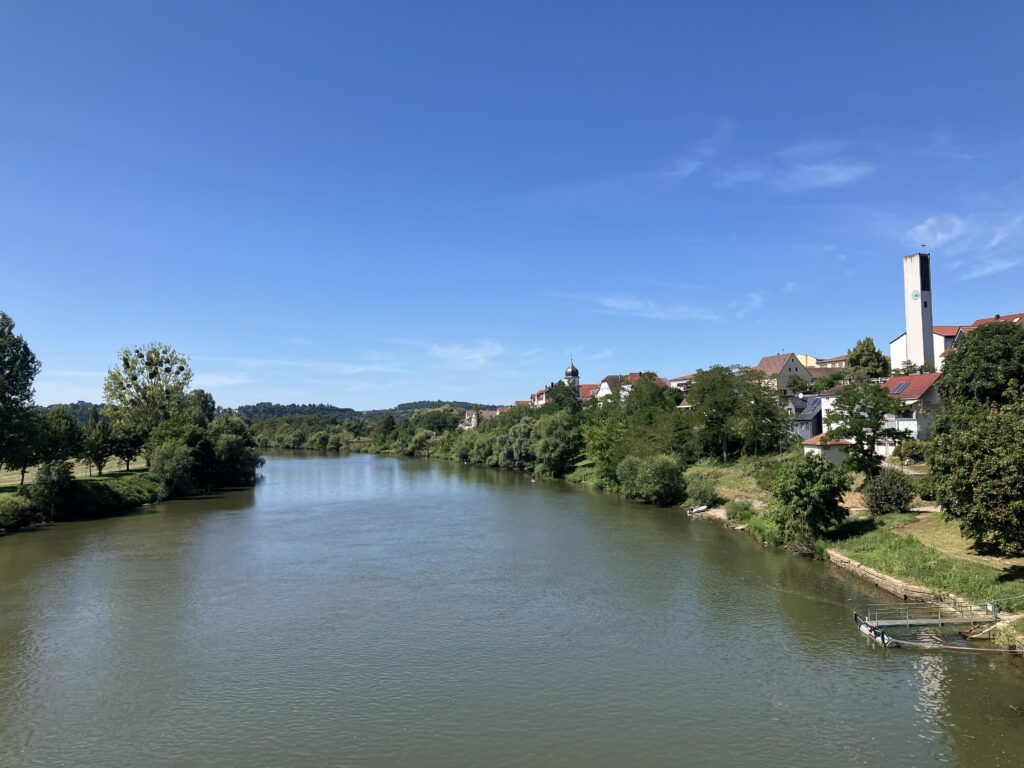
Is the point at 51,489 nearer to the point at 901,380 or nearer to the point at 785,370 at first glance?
the point at 901,380

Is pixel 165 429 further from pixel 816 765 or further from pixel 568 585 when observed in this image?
pixel 816 765

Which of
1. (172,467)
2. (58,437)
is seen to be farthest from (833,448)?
(58,437)

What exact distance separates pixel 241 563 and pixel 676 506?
93.8 ft

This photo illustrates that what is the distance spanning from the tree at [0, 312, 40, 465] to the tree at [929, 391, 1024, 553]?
1951 inches

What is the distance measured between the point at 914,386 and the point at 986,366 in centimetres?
1656

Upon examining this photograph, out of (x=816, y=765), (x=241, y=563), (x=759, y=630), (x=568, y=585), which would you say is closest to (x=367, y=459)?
(x=241, y=563)

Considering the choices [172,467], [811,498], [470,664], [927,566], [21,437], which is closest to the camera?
[470,664]

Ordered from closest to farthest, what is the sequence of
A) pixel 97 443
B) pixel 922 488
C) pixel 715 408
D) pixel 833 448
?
pixel 922 488 → pixel 833 448 → pixel 715 408 → pixel 97 443

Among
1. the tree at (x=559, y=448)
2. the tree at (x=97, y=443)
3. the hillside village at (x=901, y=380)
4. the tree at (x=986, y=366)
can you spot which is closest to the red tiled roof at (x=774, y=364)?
the hillside village at (x=901, y=380)

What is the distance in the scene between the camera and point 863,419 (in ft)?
113

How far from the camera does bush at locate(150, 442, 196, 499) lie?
53.5 meters

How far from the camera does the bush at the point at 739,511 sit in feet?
126

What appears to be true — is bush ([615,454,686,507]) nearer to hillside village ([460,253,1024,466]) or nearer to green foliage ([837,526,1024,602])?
hillside village ([460,253,1024,466])

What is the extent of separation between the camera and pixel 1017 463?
61.4 ft
